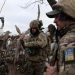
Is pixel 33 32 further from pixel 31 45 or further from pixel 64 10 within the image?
pixel 64 10

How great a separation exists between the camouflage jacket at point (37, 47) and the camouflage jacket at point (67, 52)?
6.23 meters

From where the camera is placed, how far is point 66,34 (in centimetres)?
450

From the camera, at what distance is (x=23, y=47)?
11.5m

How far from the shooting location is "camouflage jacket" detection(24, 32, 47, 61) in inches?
424

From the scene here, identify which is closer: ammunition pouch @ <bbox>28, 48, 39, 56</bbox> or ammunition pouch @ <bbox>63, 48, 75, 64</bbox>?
ammunition pouch @ <bbox>63, 48, 75, 64</bbox>

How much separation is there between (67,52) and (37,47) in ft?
21.4

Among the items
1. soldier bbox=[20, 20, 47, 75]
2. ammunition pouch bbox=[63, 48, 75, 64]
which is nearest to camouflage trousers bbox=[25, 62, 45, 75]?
soldier bbox=[20, 20, 47, 75]

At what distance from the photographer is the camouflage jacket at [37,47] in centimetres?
1078

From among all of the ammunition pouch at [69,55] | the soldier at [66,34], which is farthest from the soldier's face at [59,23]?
the ammunition pouch at [69,55]

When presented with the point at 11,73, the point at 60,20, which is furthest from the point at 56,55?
the point at 11,73

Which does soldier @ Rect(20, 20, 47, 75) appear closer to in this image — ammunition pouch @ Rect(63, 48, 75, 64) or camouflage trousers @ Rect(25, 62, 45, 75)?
camouflage trousers @ Rect(25, 62, 45, 75)

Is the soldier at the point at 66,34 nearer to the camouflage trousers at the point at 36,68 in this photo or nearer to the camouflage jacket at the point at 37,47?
the camouflage jacket at the point at 37,47

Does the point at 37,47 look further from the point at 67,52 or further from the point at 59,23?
the point at 67,52

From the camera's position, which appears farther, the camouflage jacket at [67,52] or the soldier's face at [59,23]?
the soldier's face at [59,23]
